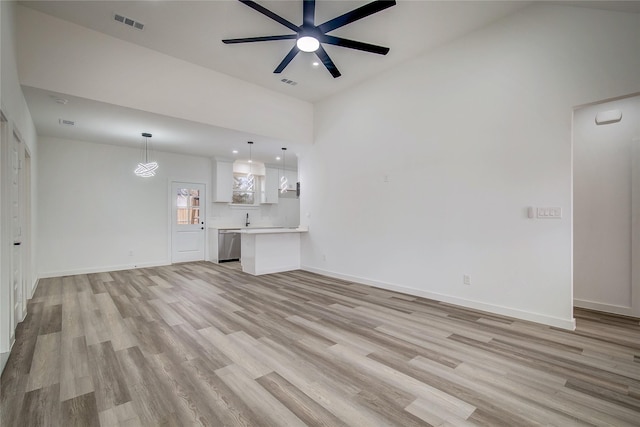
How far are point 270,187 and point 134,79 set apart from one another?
5186 mm

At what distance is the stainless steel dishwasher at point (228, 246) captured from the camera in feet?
24.7

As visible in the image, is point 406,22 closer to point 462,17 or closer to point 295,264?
point 462,17

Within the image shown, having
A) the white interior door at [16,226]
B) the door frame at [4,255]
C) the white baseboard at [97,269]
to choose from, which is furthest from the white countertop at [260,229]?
the door frame at [4,255]

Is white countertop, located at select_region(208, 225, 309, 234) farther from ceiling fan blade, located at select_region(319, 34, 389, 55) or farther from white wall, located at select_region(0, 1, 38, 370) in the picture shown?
ceiling fan blade, located at select_region(319, 34, 389, 55)

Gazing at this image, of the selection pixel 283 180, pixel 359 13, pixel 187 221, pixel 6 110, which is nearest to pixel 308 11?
pixel 359 13

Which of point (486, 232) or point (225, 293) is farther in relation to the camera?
point (225, 293)

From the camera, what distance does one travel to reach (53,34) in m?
3.49

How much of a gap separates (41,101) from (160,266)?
4232 millimetres

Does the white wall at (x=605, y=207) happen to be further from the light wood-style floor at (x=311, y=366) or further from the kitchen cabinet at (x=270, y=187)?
the kitchen cabinet at (x=270, y=187)

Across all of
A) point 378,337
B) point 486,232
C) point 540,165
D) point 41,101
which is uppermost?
point 41,101

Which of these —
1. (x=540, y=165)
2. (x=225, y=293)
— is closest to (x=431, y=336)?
(x=540, y=165)

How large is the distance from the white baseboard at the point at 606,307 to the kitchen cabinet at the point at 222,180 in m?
7.64

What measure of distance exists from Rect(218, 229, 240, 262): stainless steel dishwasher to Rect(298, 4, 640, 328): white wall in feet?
11.9

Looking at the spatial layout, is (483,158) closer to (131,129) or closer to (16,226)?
(16,226)
